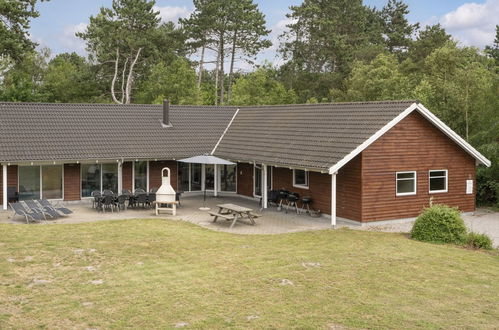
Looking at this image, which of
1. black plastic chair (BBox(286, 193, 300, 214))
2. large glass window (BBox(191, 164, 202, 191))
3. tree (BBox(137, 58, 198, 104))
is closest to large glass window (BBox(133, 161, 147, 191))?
large glass window (BBox(191, 164, 202, 191))

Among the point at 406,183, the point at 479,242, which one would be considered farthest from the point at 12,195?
the point at 479,242

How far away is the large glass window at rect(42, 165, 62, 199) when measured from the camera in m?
24.2

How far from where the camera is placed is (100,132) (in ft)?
85.9

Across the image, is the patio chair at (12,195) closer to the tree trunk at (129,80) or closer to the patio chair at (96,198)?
the patio chair at (96,198)

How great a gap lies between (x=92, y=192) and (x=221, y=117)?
938 cm

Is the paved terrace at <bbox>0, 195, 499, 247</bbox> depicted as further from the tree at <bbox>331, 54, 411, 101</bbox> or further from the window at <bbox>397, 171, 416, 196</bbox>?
the tree at <bbox>331, 54, 411, 101</bbox>

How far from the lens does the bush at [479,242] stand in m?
16.8

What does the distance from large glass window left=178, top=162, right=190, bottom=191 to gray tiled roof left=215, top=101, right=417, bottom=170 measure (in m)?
1.96

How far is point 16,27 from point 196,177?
20.4 m

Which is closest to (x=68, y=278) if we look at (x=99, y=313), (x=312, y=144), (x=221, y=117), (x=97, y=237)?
(x=99, y=313)

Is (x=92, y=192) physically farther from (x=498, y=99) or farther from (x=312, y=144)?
(x=498, y=99)

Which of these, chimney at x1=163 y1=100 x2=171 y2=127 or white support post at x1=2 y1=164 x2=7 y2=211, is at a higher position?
chimney at x1=163 y1=100 x2=171 y2=127

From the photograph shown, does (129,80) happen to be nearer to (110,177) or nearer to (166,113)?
(166,113)

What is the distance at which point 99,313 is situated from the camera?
9.83m
